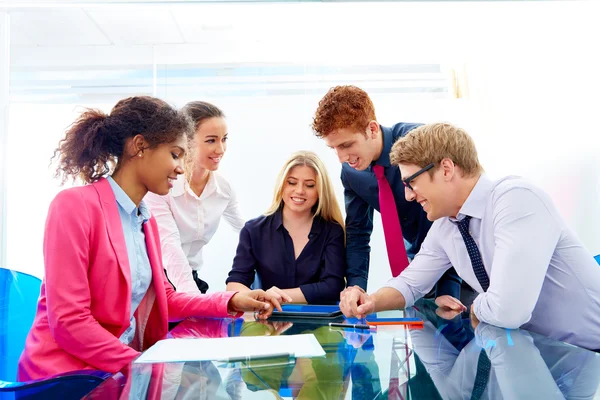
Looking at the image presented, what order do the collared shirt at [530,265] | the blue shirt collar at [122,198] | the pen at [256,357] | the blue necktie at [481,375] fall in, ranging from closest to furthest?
the blue necktie at [481,375]
the pen at [256,357]
the collared shirt at [530,265]
the blue shirt collar at [122,198]

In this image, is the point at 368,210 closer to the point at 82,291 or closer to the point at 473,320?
the point at 473,320

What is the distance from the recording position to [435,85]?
13.4ft

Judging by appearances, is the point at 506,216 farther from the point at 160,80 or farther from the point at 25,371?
the point at 160,80

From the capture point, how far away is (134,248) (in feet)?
5.44

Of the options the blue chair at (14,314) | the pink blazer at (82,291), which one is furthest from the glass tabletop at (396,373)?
the blue chair at (14,314)

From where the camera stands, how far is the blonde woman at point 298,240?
252cm

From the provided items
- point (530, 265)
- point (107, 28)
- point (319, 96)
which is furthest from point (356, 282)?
point (107, 28)

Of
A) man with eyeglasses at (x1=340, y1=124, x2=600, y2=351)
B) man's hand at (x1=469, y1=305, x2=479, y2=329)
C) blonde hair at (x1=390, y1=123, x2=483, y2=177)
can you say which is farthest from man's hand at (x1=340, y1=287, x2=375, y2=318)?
blonde hair at (x1=390, y1=123, x2=483, y2=177)

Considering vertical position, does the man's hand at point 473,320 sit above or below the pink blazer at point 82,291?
below

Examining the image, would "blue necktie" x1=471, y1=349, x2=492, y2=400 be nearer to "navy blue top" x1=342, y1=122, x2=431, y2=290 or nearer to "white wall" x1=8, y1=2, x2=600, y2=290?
"navy blue top" x1=342, y1=122, x2=431, y2=290

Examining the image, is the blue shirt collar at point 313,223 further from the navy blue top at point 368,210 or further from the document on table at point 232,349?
the document on table at point 232,349

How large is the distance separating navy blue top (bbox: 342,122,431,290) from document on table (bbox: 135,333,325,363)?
1125mm

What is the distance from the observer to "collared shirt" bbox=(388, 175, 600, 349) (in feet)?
5.01

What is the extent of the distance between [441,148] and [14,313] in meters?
1.45
